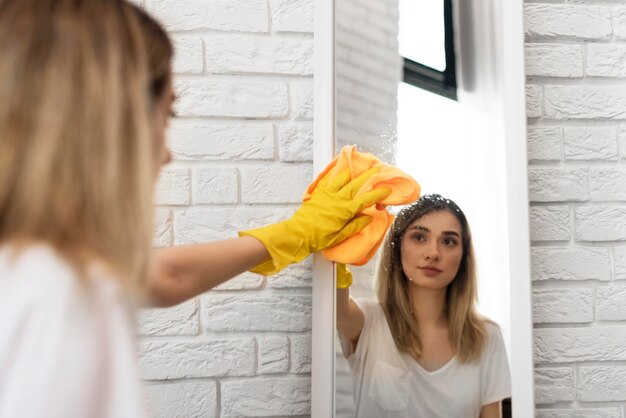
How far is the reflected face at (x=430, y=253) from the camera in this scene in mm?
1734

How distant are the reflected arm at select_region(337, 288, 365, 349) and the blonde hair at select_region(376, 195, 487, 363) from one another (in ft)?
0.17

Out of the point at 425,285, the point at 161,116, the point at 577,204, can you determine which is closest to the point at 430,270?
the point at 425,285

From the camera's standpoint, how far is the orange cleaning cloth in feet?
5.41

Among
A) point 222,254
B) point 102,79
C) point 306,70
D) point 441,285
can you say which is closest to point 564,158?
point 441,285

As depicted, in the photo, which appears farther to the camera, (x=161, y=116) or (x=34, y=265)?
(x=161, y=116)

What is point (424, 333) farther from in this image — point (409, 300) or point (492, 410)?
point (492, 410)

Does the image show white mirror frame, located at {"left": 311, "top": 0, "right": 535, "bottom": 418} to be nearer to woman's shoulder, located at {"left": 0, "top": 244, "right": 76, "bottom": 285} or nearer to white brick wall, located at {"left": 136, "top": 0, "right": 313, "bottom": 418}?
white brick wall, located at {"left": 136, "top": 0, "right": 313, "bottom": 418}

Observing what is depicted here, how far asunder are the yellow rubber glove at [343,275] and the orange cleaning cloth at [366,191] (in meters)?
0.05

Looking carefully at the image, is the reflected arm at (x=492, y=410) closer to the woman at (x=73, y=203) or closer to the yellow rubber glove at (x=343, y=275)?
the yellow rubber glove at (x=343, y=275)

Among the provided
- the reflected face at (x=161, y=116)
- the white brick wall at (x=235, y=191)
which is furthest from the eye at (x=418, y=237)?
the reflected face at (x=161, y=116)

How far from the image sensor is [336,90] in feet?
5.82

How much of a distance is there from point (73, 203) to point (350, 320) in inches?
36.4

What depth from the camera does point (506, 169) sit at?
1.77 meters

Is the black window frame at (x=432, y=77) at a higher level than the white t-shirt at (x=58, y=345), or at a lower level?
higher
